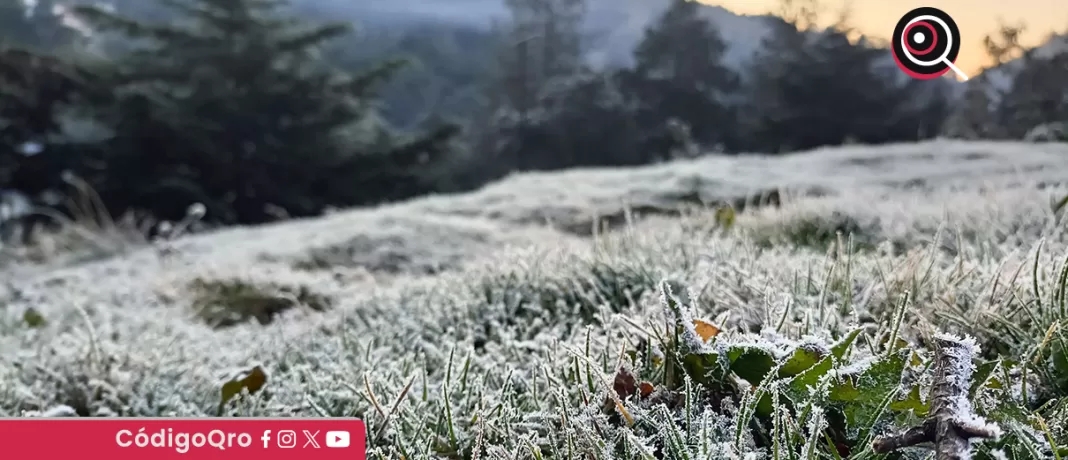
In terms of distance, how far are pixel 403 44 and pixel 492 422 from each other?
7.42ft

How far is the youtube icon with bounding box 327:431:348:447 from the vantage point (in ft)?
2.72

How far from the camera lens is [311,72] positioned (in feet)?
14.7

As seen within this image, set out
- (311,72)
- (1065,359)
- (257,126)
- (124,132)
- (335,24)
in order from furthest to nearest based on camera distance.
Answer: (124,132), (311,72), (257,126), (335,24), (1065,359)

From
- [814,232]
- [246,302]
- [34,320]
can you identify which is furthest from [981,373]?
[34,320]

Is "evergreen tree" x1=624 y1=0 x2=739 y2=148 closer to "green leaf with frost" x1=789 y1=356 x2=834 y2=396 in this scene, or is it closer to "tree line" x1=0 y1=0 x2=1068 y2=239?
"tree line" x1=0 y1=0 x2=1068 y2=239

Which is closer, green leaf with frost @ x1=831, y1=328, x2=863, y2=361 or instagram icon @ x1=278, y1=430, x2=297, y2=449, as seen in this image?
green leaf with frost @ x1=831, y1=328, x2=863, y2=361

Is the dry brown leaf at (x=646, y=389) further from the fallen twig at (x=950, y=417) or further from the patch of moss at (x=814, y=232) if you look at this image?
the patch of moss at (x=814, y=232)

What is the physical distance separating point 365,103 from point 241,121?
1140 millimetres

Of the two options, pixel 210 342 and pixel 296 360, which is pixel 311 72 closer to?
pixel 210 342

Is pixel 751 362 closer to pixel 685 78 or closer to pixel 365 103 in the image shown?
pixel 685 78

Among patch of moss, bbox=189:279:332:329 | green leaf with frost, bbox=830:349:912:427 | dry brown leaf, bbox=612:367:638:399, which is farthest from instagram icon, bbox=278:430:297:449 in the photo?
patch of moss, bbox=189:279:332:329

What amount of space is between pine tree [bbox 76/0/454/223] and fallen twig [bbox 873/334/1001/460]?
3233 millimetres

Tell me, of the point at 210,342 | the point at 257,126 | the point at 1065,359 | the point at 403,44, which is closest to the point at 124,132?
the point at 257,126

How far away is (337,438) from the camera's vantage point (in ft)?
2.74
